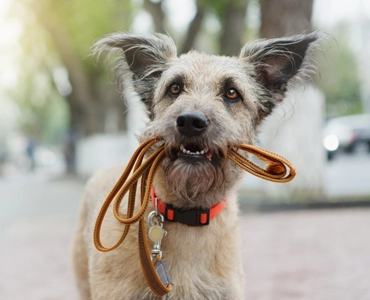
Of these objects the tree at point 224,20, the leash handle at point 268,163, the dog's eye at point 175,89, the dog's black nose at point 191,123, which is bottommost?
the leash handle at point 268,163

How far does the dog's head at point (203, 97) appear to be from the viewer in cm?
329

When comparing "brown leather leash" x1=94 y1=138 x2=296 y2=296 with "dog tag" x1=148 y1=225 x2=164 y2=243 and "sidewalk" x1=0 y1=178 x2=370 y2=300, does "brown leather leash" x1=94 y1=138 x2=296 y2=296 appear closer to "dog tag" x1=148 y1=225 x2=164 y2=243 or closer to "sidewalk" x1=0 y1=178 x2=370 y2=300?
"dog tag" x1=148 y1=225 x2=164 y2=243

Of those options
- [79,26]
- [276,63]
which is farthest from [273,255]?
[79,26]

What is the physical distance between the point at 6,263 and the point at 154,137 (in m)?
5.23

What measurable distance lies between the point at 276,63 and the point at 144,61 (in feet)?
3.47

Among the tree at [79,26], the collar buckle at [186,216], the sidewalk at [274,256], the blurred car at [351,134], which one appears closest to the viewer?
the collar buckle at [186,216]

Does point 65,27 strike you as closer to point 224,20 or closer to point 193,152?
point 224,20

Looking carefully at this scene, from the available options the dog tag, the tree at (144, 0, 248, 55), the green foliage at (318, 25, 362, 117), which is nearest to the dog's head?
the dog tag

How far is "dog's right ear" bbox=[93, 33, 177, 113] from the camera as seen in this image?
13.5 ft

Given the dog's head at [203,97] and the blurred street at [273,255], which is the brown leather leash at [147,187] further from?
the blurred street at [273,255]

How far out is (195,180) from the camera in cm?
331

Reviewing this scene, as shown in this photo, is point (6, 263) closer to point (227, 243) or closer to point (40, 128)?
point (227, 243)

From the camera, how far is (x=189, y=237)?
353cm

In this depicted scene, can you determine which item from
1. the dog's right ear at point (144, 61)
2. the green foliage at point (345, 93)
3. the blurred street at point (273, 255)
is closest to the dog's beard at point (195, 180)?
the dog's right ear at point (144, 61)
